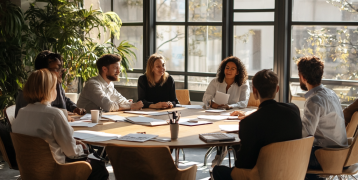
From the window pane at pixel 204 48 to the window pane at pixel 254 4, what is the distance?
47 centimetres

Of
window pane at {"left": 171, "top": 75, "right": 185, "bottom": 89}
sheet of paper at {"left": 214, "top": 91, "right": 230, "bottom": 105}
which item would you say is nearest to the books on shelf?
sheet of paper at {"left": 214, "top": 91, "right": 230, "bottom": 105}

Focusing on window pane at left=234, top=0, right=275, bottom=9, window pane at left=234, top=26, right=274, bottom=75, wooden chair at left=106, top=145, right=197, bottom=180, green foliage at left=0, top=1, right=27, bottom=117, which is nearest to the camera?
wooden chair at left=106, top=145, right=197, bottom=180

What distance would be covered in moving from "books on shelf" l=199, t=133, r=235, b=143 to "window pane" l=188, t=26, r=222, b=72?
11.1ft

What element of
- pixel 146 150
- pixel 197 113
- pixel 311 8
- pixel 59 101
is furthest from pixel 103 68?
pixel 311 8

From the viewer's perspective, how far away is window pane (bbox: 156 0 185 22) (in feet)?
20.5

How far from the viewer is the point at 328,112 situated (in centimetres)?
297

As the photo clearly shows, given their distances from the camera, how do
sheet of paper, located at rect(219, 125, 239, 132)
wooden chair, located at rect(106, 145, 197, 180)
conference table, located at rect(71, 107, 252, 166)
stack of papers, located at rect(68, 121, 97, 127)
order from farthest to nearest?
1. stack of papers, located at rect(68, 121, 97, 127)
2. sheet of paper, located at rect(219, 125, 239, 132)
3. conference table, located at rect(71, 107, 252, 166)
4. wooden chair, located at rect(106, 145, 197, 180)

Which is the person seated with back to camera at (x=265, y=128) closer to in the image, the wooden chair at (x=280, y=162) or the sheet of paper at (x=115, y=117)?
the wooden chair at (x=280, y=162)

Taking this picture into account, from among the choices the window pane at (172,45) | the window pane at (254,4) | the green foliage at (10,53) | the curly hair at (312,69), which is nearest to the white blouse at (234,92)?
the curly hair at (312,69)

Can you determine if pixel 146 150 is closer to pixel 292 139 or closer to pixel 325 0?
pixel 292 139

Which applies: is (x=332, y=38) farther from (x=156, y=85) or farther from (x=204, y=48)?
(x=156, y=85)

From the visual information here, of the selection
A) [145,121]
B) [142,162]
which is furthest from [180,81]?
[142,162]

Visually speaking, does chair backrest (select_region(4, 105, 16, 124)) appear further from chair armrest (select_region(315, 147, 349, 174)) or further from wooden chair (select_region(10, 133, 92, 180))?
chair armrest (select_region(315, 147, 349, 174))

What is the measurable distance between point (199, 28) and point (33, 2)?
2577 millimetres
